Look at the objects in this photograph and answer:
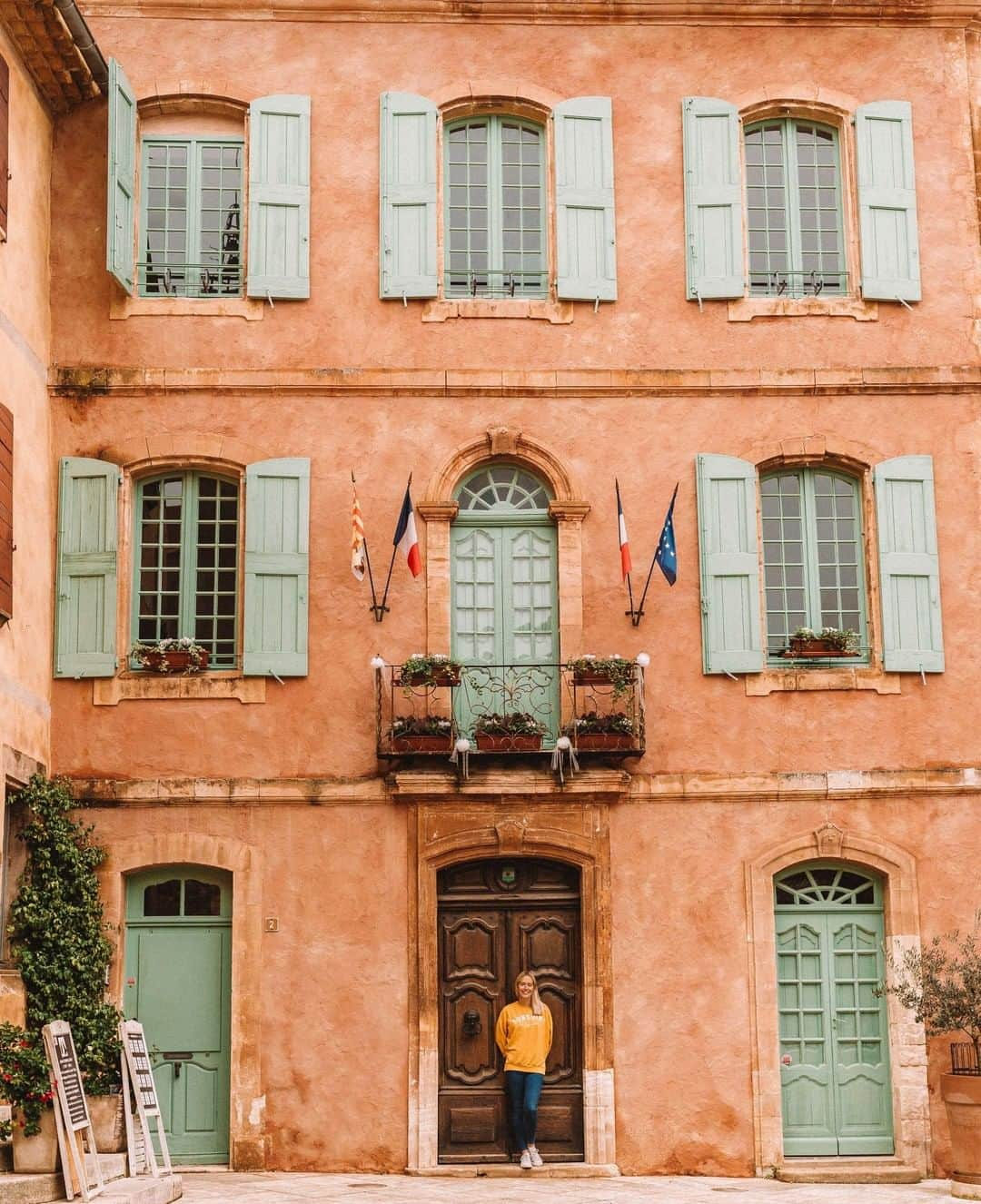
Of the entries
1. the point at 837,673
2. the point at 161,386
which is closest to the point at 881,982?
the point at 837,673

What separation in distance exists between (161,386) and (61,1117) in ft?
19.9

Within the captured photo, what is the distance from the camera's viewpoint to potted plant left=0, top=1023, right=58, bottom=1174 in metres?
12.0

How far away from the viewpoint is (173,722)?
15.1 meters

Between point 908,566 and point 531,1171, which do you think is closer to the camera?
point 531,1171

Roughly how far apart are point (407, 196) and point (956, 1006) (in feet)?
25.1

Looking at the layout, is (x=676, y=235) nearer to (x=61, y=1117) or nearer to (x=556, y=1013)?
(x=556, y=1013)

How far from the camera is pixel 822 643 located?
15.3 meters

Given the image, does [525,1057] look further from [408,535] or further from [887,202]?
[887,202]

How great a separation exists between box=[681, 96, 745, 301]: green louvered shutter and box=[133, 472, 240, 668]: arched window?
13.7 ft

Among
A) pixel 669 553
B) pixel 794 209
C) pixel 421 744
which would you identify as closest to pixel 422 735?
pixel 421 744

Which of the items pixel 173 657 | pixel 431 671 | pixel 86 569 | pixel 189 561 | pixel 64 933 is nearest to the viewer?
pixel 64 933

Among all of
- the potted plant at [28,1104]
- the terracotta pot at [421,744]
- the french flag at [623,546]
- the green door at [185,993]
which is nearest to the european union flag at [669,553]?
the french flag at [623,546]

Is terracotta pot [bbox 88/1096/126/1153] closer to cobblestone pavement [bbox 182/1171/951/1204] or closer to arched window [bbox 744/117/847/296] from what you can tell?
cobblestone pavement [bbox 182/1171/951/1204]

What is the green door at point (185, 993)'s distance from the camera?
1463 centimetres
